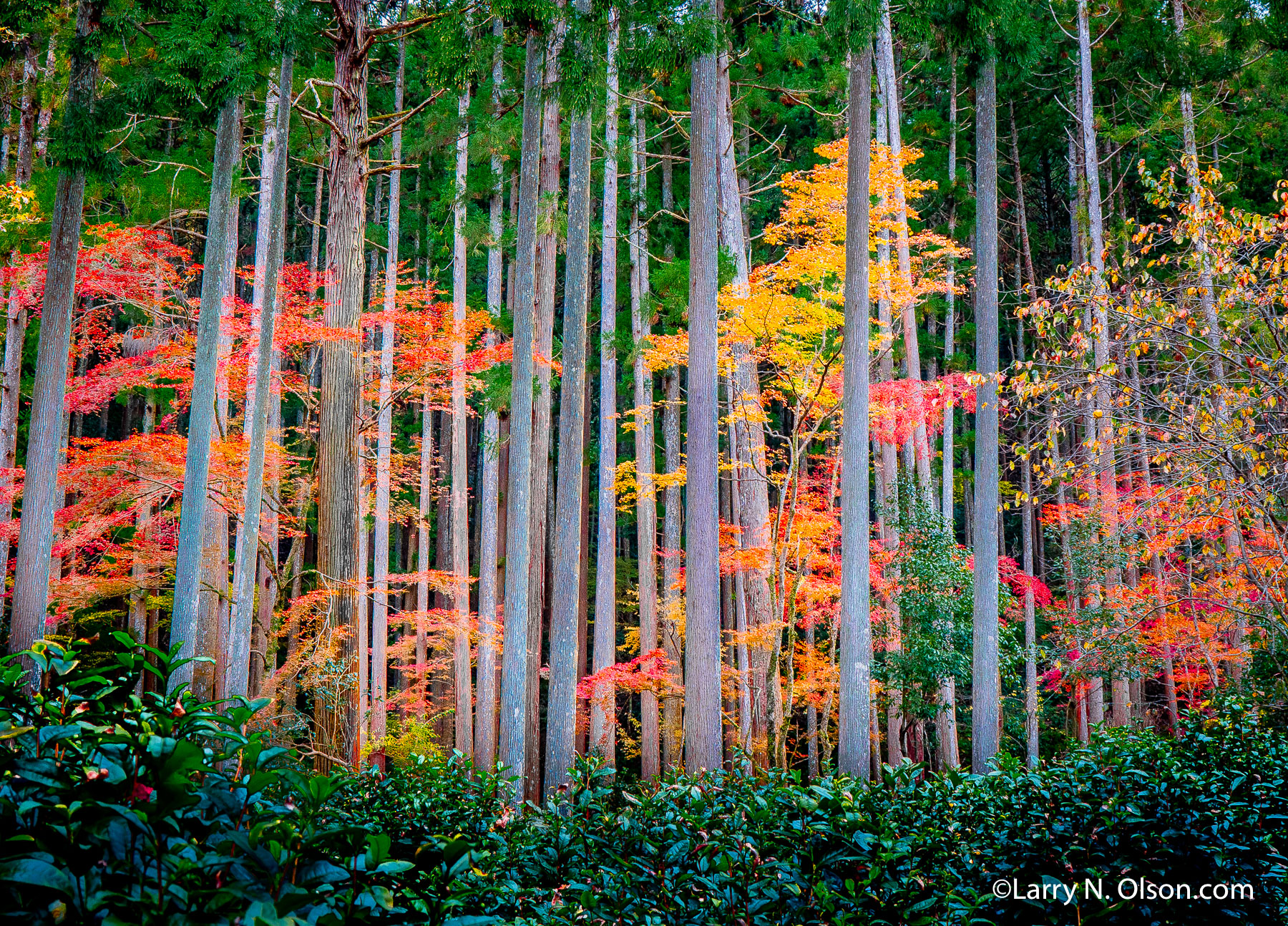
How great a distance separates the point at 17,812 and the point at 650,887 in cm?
205

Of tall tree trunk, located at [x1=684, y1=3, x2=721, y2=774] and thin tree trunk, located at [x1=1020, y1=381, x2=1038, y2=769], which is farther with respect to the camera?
thin tree trunk, located at [x1=1020, y1=381, x2=1038, y2=769]

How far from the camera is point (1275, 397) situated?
20.5ft

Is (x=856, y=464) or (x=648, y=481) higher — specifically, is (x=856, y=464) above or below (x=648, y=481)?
below

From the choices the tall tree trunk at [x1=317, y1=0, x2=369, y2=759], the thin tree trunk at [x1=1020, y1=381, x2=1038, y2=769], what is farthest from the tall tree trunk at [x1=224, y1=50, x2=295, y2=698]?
the thin tree trunk at [x1=1020, y1=381, x2=1038, y2=769]

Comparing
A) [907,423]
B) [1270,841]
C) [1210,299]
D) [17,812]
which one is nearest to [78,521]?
[907,423]

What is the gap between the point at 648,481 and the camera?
14.7 meters

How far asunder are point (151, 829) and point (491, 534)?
13.7 meters

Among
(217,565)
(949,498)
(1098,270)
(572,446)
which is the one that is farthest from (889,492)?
(217,565)

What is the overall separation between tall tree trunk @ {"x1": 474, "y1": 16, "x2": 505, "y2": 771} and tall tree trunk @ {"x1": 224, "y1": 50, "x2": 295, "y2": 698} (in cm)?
300

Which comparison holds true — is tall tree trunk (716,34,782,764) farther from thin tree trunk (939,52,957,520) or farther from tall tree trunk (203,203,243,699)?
tall tree trunk (203,203,243,699)

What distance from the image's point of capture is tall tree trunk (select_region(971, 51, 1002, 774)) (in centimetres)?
1019

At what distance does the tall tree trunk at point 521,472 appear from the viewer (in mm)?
9000

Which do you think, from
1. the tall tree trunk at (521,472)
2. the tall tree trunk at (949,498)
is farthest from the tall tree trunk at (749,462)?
the tall tree trunk at (521,472)

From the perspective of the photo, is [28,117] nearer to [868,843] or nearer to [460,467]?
[460,467]
